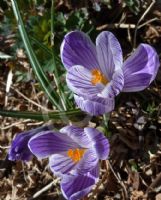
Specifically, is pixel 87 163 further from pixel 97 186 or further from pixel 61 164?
pixel 97 186

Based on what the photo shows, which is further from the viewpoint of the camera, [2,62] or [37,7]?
[2,62]

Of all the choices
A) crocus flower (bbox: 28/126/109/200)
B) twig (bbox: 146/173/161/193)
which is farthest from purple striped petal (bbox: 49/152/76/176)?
twig (bbox: 146/173/161/193)

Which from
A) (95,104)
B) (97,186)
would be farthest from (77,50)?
(97,186)

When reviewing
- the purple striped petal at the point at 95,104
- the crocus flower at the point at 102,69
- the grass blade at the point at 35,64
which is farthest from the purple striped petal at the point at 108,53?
the grass blade at the point at 35,64

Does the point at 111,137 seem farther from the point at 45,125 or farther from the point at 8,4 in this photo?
the point at 8,4

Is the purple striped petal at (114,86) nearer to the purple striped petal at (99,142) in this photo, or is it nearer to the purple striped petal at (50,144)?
the purple striped petal at (99,142)

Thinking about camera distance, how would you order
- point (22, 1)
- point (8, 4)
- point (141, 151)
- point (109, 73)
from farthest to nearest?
point (8, 4)
point (22, 1)
point (141, 151)
point (109, 73)

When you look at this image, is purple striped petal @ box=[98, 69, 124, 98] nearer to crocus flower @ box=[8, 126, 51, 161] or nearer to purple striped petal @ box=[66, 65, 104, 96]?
purple striped petal @ box=[66, 65, 104, 96]

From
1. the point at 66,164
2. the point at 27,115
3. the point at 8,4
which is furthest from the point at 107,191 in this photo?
the point at 8,4
